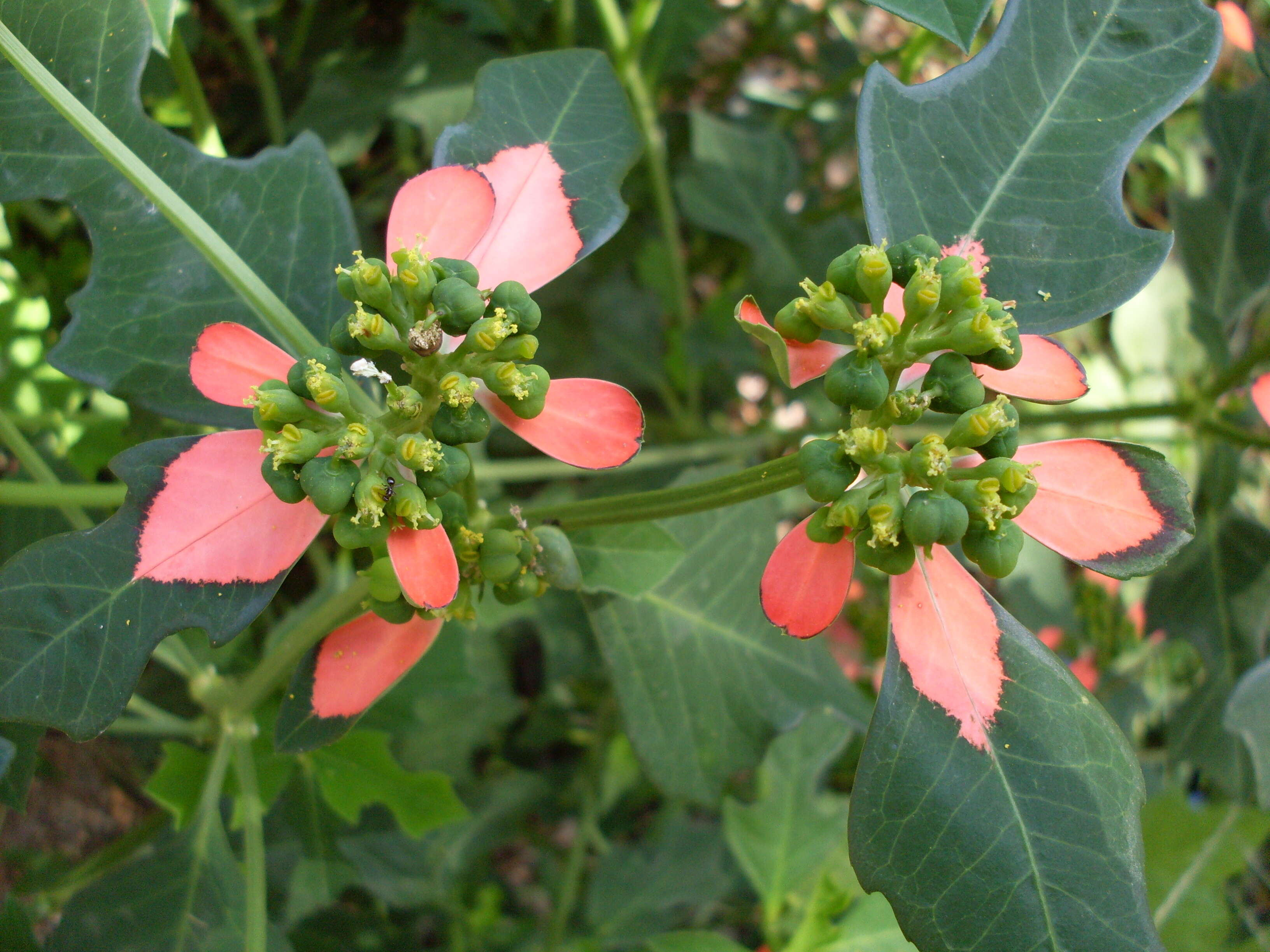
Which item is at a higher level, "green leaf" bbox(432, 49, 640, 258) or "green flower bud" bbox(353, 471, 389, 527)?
"green leaf" bbox(432, 49, 640, 258)

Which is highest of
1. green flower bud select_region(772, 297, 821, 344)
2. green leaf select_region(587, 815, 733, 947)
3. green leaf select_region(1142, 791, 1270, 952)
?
green flower bud select_region(772, 297, 821, 344)

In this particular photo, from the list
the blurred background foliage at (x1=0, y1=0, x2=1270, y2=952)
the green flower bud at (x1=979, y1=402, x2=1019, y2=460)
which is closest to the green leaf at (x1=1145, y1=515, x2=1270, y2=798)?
the blurred background foliage at (x1=0, y1=0, x2=1270, y2=952)

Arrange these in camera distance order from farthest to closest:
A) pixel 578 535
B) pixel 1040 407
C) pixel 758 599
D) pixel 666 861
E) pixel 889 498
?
pixel 1040 407, pixel 666 861, pixel 758 599, pixel 578 535, pixel 889 498

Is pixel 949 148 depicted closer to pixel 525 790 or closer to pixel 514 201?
pixel 514 201

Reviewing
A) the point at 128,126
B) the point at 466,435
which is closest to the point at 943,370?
the point at 466,435

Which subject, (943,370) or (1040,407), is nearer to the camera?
(943,370)

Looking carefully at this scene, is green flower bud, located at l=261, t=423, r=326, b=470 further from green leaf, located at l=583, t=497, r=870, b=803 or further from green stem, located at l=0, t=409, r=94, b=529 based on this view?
green leaf, located at l=583, t=497, r=870, b=803

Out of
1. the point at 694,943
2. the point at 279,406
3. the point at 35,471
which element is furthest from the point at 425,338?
the point at 694,943
